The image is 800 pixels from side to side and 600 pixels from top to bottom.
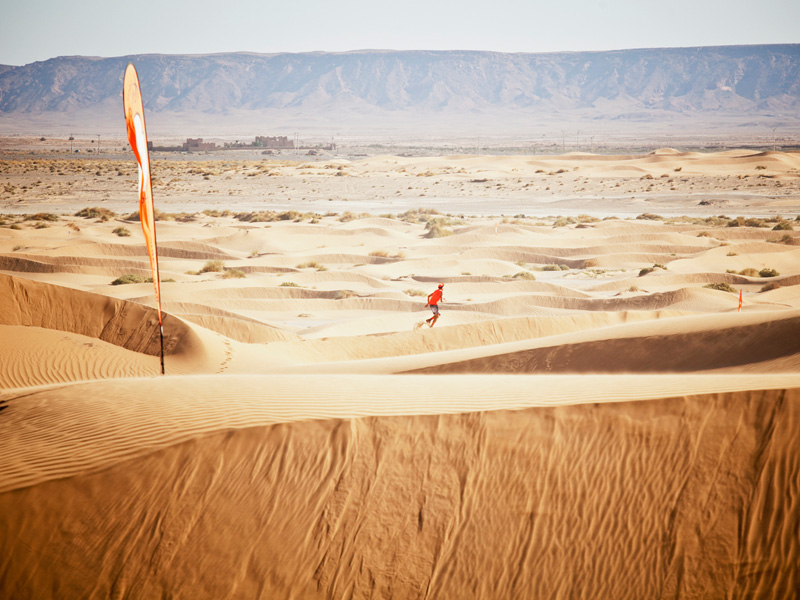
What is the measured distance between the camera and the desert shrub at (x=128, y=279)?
22625mm

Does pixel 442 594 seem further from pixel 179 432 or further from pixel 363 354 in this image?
pixel 363 354

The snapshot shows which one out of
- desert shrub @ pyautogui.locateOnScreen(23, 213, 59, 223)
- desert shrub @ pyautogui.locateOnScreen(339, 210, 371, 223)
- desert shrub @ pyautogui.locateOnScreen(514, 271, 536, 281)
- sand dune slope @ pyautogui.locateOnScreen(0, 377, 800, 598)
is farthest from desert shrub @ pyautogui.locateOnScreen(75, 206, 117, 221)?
sand dune slope @ pyautogui.locateOnScreen(0, 377, 800, 598)

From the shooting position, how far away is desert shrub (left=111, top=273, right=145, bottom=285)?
2262 cm

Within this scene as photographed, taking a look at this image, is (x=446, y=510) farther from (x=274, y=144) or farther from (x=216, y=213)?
(x=274, y=144)

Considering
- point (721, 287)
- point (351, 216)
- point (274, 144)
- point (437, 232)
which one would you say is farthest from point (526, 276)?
point (274, 144)

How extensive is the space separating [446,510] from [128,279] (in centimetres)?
1963

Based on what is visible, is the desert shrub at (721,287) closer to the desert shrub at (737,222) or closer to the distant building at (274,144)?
the desert shrub at (737,222)

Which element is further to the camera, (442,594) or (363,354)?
(363,354)

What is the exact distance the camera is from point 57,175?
6384 cm

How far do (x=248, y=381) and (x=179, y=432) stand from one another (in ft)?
5.87

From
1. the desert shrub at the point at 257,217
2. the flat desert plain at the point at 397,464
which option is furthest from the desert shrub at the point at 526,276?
the desert shrub at the point at 257,217

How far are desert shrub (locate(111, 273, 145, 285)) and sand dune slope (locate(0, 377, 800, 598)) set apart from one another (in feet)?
60.2

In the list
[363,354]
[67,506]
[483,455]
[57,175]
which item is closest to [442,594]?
[483,455]

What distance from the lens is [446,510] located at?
524 cm
